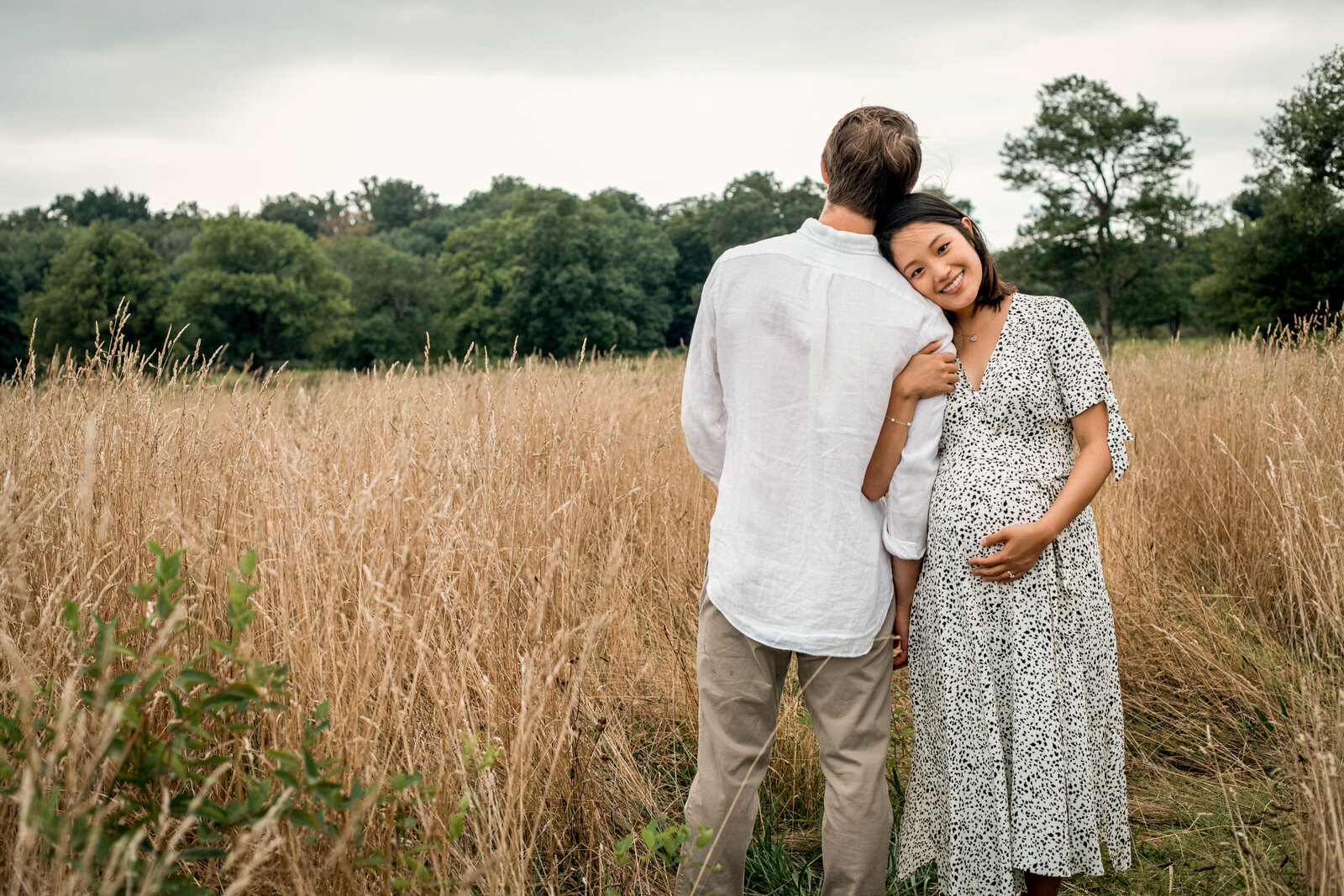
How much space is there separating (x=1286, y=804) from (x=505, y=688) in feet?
7.48

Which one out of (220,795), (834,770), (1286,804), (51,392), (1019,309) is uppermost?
(1019,309)

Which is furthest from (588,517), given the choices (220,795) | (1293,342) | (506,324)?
(506,324)

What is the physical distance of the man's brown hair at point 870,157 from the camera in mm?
1519

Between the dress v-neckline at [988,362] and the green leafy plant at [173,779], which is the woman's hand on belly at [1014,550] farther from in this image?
the green leafy plant at [173,779]

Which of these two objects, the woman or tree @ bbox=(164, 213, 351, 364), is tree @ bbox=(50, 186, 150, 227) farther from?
the woman

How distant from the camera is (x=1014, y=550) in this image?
63.6 inches

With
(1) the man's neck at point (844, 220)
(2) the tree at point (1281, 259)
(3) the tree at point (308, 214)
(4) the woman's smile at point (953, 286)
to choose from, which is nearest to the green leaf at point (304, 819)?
(1) the man's neck at point (844, 220)

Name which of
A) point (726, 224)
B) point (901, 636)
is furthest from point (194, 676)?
point (726, 224)

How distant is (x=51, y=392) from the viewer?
10.1 ft

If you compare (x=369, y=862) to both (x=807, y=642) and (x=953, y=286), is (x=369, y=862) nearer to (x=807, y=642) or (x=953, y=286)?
(x=807, y=642)

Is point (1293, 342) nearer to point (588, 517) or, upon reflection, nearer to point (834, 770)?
point (588, 517)

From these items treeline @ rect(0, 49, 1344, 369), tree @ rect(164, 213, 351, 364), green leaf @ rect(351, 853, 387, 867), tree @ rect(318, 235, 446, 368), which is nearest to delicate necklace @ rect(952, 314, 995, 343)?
green leaf @ rect(351, 853, 387, 867)

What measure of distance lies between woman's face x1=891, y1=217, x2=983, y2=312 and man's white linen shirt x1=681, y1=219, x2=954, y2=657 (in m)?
0.06

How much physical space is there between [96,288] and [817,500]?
3653 centimetres
